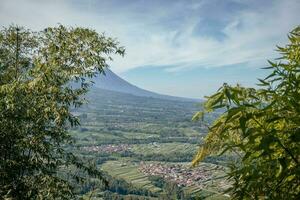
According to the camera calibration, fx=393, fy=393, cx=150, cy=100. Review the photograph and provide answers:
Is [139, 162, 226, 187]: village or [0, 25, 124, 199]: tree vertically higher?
[0, 25, 124, 199]: tree

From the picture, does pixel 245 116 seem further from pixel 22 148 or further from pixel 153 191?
pixel 153 191

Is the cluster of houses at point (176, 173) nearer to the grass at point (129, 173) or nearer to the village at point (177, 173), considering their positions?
the village at point (177, 173)

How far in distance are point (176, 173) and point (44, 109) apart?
15093 centimetres

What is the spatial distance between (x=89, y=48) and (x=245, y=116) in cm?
855

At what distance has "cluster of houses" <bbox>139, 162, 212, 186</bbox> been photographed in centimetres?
13668

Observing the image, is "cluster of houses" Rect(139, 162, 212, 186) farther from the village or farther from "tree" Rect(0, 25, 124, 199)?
"tree" Rect(0, 25, 124, 199)

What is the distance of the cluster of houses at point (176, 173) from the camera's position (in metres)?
137

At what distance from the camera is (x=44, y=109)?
8.55 m

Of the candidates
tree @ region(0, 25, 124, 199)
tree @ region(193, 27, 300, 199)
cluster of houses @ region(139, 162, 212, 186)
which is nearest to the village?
cluster of houses @ region(139, 162, 212, 186)

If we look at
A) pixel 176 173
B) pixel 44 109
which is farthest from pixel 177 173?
pixel 44 109

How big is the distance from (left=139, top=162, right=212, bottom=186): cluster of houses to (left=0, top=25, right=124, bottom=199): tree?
4825 inches

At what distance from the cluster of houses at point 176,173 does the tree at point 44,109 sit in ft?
402

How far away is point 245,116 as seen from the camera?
1681mm

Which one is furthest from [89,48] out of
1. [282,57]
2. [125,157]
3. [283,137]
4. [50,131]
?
[125,157]
